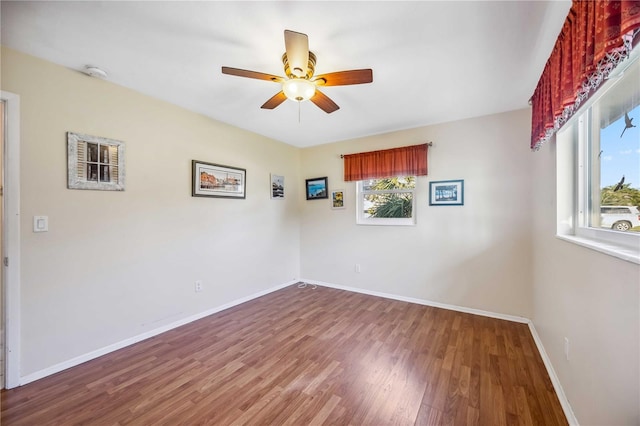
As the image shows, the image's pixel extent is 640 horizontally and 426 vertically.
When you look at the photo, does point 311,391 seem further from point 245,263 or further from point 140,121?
point 140,121

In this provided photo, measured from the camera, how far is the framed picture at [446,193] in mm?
3070

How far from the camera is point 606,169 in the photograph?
1.33 m

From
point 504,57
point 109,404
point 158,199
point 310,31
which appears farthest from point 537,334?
point 158,199

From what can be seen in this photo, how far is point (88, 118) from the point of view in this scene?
210 centimetres

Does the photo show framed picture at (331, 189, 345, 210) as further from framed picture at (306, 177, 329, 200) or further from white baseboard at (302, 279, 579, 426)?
white baseboard at (302, 279, 579, 426)

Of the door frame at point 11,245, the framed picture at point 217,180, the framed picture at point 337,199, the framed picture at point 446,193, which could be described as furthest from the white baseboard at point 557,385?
the door frame at point 11,245

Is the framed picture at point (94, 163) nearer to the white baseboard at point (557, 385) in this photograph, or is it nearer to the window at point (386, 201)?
the window at point (386, 201)

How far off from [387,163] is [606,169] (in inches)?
92.4

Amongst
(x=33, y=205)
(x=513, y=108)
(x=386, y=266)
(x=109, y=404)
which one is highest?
(x=513, y=108)

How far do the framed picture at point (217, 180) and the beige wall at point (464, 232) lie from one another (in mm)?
1673

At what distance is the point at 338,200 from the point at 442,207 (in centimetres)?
159

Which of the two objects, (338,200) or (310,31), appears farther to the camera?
(338,200)

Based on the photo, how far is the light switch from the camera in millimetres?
1844

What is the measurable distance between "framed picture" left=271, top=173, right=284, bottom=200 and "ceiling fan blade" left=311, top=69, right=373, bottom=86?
2.35m
